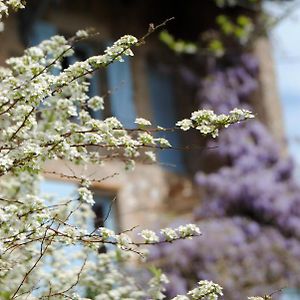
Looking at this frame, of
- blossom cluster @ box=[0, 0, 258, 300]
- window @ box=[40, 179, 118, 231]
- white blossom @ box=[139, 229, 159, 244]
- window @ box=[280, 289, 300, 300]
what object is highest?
window @ box=[40, 179, 118, 231]

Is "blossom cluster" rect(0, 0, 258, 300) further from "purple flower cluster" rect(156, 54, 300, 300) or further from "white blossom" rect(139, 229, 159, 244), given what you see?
"purple flower cluster" rect(156, 54, 300, 300)

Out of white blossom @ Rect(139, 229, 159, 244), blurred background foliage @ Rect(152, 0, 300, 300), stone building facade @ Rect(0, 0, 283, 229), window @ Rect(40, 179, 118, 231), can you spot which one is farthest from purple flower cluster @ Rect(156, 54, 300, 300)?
white blossom @ Rect(139, 229, 159, 244)

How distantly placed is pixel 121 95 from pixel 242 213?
7.70 ft

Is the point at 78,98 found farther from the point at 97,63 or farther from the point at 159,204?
the point at 159,204

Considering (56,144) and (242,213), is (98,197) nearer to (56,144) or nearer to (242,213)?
(242,213)

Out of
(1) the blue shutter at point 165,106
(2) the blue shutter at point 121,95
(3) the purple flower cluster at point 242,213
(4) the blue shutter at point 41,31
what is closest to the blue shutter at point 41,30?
(4) the blue shutter at point 41,31

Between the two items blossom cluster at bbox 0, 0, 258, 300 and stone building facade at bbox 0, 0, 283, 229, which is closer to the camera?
blossom cluster at bbox 0, 0, 258, 300

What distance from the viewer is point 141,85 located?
40.6ft

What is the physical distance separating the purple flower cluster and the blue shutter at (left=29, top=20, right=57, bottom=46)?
238 cm

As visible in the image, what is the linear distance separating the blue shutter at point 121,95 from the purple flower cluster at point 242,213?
1.13 m

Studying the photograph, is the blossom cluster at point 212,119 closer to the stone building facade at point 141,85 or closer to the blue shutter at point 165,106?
the stone building facade at point 141,85

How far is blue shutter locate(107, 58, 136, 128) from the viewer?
1177 centimetres

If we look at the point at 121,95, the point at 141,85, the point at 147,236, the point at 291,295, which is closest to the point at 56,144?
the point at 147,236

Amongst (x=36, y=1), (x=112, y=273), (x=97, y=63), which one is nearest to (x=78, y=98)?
(x=97, y=63)
